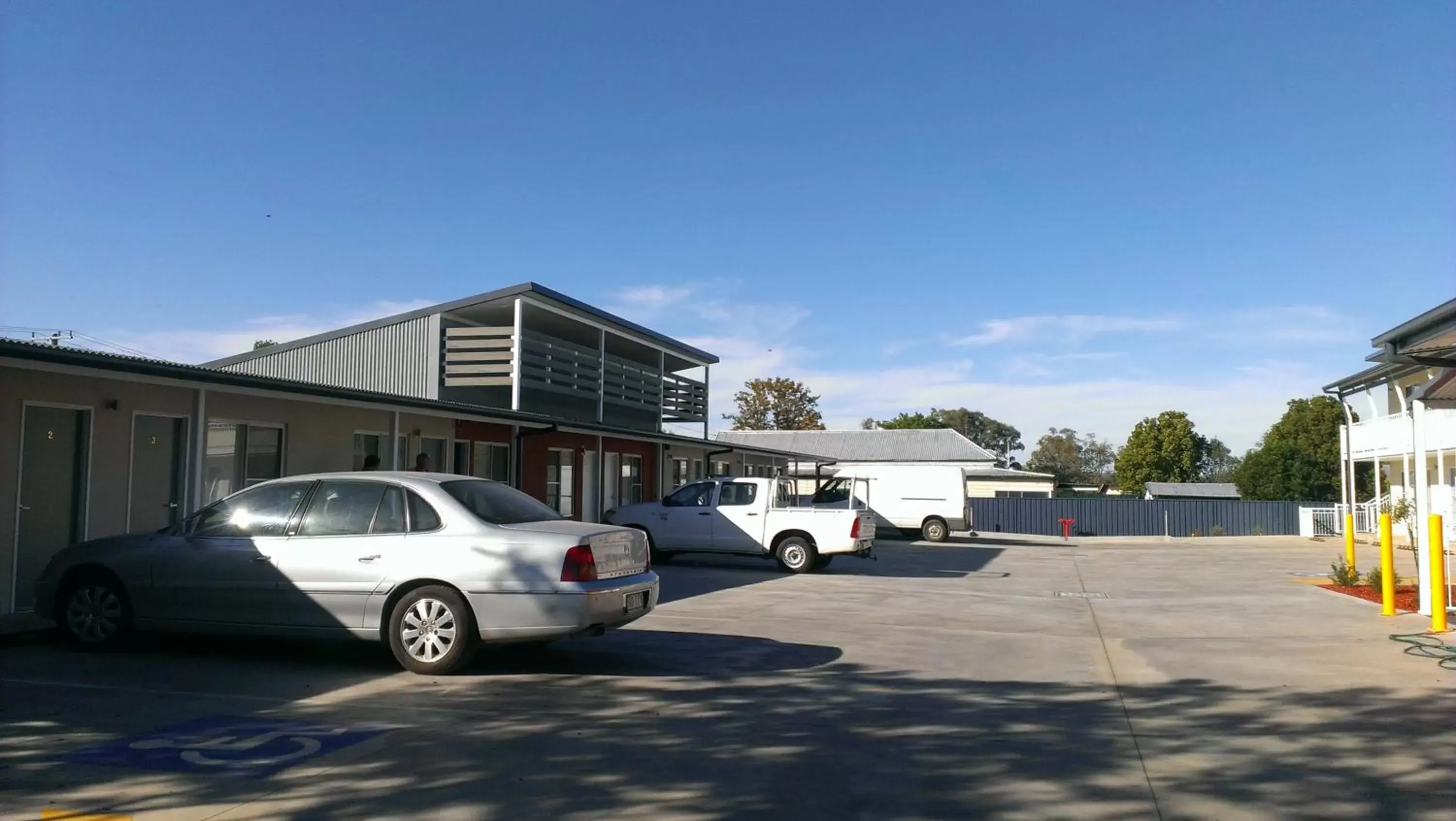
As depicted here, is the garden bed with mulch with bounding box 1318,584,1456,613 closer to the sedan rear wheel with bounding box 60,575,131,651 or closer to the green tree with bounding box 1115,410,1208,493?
the sedan rear wheel with bounding box 60,575,131,651

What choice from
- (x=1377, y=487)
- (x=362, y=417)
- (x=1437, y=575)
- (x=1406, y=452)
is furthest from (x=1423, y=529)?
(x=1377, y=487)

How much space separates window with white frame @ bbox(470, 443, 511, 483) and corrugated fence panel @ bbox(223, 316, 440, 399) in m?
3.14

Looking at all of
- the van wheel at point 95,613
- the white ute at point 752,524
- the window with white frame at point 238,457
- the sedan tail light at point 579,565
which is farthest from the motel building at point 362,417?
the sedan tail light at point 579,565

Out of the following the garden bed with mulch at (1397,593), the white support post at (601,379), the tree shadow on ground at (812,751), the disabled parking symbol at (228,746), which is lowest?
the tree shadow on ground at (812,751)

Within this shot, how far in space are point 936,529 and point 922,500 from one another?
0.95m

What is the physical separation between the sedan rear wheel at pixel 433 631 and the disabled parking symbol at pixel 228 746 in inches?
56.5

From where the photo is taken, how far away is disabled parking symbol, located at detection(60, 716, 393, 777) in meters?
5.80

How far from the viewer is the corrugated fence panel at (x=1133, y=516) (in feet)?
139

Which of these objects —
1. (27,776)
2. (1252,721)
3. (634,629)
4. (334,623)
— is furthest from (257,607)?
(1252,721)

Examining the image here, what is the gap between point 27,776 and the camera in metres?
5.52

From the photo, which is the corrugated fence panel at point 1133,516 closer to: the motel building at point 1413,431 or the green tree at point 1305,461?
the motel building at point 1413,431

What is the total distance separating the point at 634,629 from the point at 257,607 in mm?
3849

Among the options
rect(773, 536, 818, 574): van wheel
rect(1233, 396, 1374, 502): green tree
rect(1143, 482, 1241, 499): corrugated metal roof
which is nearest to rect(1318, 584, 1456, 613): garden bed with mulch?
rect(773, 536, 818, 574): van wheel

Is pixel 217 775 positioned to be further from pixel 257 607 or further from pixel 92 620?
pixel 92 620
